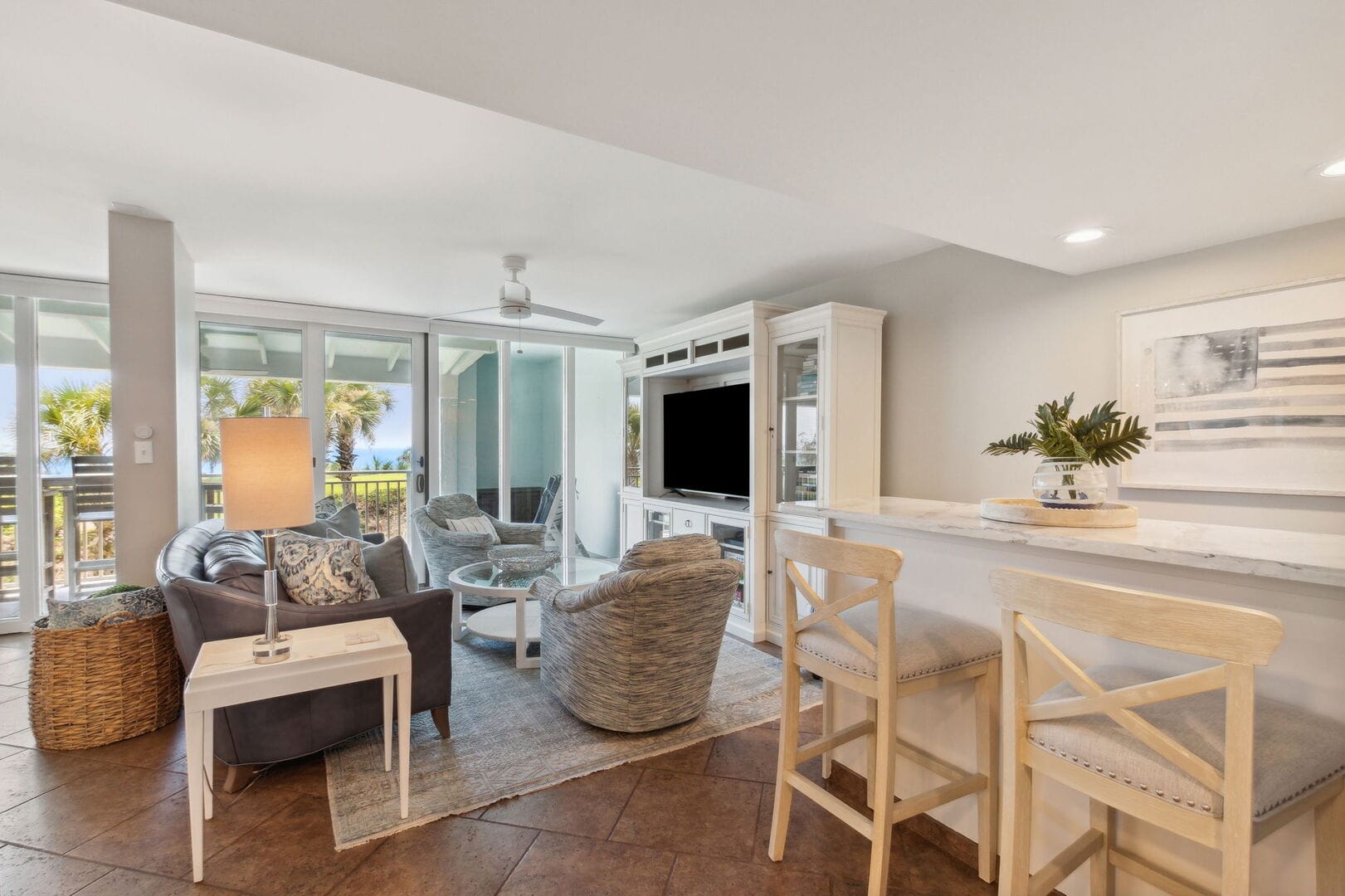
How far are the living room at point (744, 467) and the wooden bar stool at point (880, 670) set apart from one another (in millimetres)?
14

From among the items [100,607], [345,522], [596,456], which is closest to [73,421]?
[345,522]

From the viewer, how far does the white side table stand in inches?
68.6

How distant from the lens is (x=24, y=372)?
12.9 ft

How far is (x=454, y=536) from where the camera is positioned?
434cm

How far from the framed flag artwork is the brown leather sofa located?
307cm

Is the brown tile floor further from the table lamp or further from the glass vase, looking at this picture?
the glass vase

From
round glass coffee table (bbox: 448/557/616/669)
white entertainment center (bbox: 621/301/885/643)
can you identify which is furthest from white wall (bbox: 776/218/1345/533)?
round glass coffee table (bbox: 448/557/616/669)

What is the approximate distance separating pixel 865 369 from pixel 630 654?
2169 millimetres

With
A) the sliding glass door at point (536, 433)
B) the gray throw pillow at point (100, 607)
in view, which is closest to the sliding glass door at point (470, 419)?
the sliding glass door at point (536, 433)

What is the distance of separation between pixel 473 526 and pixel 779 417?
246 centimetres

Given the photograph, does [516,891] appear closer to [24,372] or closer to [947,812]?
[947,812]

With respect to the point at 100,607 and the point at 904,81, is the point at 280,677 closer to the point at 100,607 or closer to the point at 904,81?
the point at 100,607

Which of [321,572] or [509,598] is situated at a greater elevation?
[321,572]

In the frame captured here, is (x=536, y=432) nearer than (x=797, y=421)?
No
